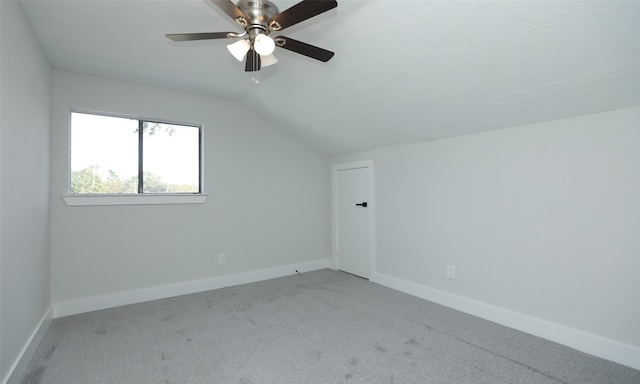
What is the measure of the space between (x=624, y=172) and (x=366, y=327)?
2169mm

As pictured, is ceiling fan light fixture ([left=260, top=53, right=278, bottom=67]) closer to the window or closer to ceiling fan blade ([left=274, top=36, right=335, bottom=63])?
ceiling fan blade ([left=274, top=36, right=335, bottom=63])

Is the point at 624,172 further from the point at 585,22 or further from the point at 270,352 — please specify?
the point at 270,352

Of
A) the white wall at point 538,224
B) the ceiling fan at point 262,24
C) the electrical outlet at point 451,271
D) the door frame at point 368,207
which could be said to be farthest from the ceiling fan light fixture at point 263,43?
the electrical outlet at point 451,271

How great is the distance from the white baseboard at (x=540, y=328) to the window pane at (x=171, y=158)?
115 inches

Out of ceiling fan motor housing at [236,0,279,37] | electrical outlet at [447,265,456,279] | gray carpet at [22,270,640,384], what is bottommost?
gray carpet at [22,270,640,384]

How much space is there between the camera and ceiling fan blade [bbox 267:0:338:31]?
1.42 meters

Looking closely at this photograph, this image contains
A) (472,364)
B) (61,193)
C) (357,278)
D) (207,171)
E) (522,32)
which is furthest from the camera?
(357,278)

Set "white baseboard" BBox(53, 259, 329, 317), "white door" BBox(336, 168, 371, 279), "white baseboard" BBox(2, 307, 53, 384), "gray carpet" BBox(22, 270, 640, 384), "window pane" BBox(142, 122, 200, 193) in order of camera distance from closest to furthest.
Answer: "white baseboard" BBox(2, 307, 53, 384) → "gray carpet" BBox(22, 270, 640, 384) → "white baseboard" BBox(53, 259, 329, 317) → "window pane" BBox(142, 122, 200, 193) → "white door" BBox(336, 168, 371, 279)

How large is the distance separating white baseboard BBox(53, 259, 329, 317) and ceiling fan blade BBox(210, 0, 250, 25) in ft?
9.83

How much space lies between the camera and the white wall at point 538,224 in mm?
2062

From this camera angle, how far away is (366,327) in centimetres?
260

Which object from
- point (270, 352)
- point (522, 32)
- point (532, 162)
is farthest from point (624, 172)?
point (270, 352)

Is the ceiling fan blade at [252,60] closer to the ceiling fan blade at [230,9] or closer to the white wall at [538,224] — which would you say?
the ceiling fan blade at [230,9]

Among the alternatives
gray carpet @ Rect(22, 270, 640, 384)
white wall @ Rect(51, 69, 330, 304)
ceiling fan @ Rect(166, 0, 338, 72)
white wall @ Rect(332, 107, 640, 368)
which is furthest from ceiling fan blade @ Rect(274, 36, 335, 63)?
white wall @ Rect(51, 69, 330, 304)
